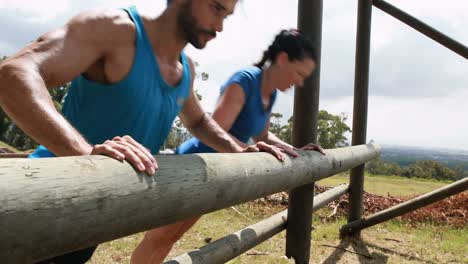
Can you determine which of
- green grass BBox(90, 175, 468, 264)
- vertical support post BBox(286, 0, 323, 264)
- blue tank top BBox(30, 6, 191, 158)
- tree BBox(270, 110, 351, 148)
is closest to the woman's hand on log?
blue tank top BBox(30, 6, 191, 158)

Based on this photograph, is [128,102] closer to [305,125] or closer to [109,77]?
[109,77]

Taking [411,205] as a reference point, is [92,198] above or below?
above

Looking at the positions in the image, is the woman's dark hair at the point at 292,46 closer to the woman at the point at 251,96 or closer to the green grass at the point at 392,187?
the woman at the point at 251,96

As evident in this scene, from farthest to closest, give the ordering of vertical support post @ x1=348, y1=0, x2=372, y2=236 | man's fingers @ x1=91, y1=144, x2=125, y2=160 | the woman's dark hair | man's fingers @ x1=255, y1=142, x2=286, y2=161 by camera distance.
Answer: vertical support post @ x1=348, y1=0, x2=372, y2=236
the woman's dark hair
man's fingers @ x1=255, y1=142, x2=286, y2=161
man's fingers @ x1=91, y1=144, x2=125, y2=160

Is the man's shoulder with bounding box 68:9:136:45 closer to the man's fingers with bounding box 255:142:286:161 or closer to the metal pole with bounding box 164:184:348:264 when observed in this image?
the man's fingers with bounding box 255:142:286:161

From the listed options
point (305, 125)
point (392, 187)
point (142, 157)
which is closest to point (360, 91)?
point (305, 125)

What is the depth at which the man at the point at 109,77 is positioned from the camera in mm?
1078

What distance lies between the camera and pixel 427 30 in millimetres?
3846

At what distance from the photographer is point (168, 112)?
172 centimetres

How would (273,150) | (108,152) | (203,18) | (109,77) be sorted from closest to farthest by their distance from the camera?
(108,152), (109,77), (203,18), (273,150)

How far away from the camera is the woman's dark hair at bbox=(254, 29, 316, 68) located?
7.91ft

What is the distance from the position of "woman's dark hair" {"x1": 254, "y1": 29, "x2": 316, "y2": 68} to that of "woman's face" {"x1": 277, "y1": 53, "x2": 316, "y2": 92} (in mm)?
25

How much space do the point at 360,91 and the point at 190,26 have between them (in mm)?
2971

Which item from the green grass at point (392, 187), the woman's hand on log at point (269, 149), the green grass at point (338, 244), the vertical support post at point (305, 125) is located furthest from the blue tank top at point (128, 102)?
the green grass at point (392, 187)
